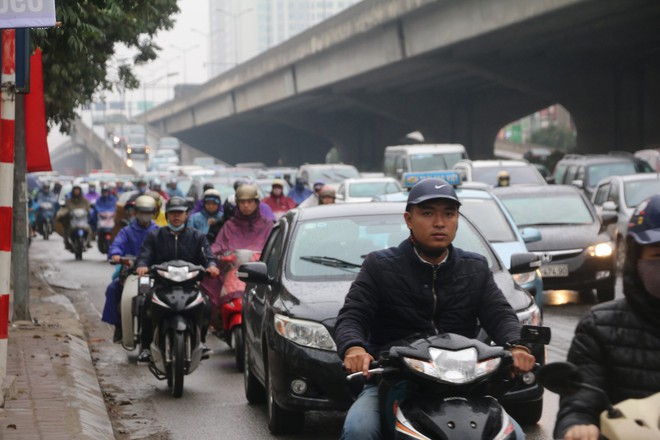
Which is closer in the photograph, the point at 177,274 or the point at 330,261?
the point at 330,261

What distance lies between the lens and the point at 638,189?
73.0 feet

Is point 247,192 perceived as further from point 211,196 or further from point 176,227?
point 211,196

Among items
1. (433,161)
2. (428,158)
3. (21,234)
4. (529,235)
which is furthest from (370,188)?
(21,234)

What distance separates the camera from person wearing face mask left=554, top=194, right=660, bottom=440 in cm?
367

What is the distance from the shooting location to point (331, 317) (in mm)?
8273

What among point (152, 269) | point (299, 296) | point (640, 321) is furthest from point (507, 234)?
point (640, 321)

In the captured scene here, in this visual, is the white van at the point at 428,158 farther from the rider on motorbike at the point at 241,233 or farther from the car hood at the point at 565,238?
the rider on motorbike at the point at 241,233

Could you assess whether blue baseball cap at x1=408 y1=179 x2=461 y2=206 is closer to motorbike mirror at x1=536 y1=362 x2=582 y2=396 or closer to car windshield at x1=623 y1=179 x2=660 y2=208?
motorbike mirror at x1=536 y1=362 x2=582 y2=396

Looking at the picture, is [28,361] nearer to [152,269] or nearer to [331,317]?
[152,269]

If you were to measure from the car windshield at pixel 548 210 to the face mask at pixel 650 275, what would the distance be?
48.1ft

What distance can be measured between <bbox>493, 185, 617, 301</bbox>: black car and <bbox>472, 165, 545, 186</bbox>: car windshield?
8.85 meters

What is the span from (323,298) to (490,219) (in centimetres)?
653

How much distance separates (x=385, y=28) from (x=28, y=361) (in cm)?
3581

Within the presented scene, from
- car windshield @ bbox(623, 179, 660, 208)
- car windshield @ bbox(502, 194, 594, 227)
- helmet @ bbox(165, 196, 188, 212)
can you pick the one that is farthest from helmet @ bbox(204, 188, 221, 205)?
car windshield @ bbox(623, 179, 660, 208)
